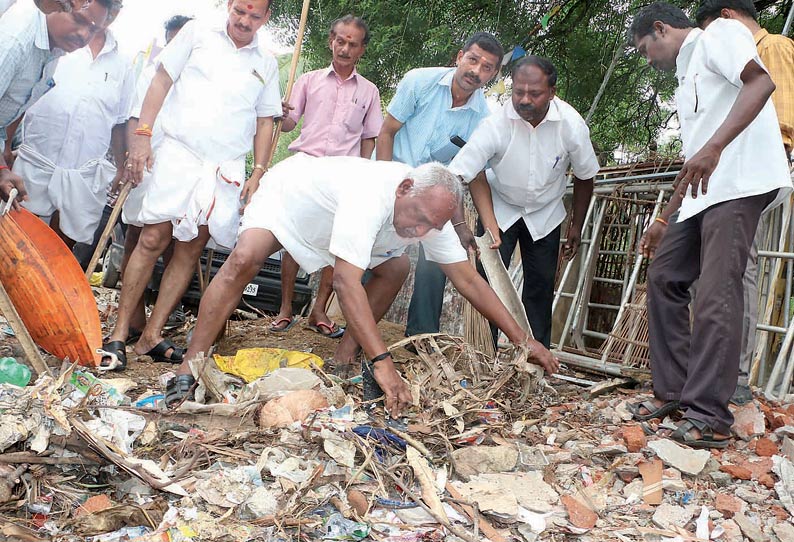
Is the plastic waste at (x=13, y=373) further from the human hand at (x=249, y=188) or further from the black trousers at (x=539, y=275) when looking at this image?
the black trousers at (x=539, y=275)

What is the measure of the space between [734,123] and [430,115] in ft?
6.61

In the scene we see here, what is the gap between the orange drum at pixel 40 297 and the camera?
11.1 feet

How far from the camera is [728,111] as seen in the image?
3.18 m

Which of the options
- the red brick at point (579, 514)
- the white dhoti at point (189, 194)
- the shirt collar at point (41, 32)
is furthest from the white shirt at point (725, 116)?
the shirt collar at point (41, 32)

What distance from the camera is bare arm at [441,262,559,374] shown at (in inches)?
135

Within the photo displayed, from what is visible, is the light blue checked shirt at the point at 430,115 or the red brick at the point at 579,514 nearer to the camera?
the red brick at the point at 579,514

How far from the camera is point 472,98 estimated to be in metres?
4.60

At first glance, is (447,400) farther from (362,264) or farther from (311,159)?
(311,159)

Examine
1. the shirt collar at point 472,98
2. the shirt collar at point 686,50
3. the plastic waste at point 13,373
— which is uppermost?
the shirt collar at point 686,50

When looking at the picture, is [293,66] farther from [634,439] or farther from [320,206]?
[634,439]

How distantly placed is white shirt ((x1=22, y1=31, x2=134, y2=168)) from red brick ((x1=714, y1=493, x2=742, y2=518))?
Answer: 12.0 ft

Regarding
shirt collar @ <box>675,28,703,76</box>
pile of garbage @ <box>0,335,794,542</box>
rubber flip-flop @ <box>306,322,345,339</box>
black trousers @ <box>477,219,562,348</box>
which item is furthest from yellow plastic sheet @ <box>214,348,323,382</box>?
shirt collar @ <box>675,28,703,76</box>

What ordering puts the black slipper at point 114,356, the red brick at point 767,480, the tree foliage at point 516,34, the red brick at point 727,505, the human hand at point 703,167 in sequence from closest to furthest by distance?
the red brick at point 727,505 → the red brick at point 767,480 → the human hand at point 703,167 → the black slipper at point 114,356 → the tree foliage at point 516,34

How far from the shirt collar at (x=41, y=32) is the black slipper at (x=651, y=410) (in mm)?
3254
